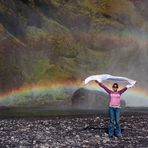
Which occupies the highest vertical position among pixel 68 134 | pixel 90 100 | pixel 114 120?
pixel 90 100

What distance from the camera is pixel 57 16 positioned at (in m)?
118

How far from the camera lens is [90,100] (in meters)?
73.8

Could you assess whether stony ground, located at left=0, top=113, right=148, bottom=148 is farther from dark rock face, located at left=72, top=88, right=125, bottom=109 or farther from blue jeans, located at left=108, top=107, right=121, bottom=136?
dark rock face, located at left=72, top=88, right=125, bottom=109

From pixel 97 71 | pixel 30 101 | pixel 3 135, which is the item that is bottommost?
pixel 3 135

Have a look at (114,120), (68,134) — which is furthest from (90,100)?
(114,120)

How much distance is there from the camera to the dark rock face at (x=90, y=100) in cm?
7288

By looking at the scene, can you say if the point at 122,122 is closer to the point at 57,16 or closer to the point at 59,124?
the point at 59,124

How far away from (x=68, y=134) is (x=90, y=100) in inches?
1521

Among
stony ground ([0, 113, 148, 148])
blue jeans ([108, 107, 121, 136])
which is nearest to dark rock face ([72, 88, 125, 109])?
stony ground ([0, 113, 148, 148])

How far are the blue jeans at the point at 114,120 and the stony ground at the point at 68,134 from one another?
1.87 feet

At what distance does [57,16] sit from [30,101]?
4184 cm

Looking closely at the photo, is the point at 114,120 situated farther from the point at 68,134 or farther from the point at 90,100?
the point at 90,100

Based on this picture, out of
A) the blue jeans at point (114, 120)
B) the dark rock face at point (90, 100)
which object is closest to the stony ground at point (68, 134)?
the blue jeans at point (114, 120)

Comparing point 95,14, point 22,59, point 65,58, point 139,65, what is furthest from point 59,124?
point 95,14
